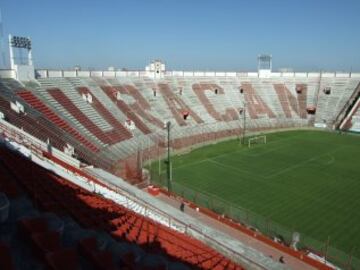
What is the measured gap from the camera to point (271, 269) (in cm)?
1156

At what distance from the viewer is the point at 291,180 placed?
30625 millimetres

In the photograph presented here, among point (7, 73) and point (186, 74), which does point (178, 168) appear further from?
point (186, 74)

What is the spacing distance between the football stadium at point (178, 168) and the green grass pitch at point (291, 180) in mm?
143

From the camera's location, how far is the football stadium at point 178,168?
845cm

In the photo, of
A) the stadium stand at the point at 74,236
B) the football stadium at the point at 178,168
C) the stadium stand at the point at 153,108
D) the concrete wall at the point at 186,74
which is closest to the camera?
the stadium stand at the point at 74,236

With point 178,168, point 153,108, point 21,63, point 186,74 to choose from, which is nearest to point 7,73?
point 21,63

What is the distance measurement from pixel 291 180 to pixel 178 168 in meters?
10.8

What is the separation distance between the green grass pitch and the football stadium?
14 cm

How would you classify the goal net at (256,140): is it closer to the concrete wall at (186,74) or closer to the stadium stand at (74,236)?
the concrete wall at (186,74)

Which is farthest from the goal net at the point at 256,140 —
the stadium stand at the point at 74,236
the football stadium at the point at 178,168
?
the stadium stand at the point at 74,236

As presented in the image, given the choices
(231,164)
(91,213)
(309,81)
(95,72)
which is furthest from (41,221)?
(309,81)

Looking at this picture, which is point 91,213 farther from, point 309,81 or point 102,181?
point 309,81

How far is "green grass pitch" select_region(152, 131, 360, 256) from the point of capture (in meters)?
22.6

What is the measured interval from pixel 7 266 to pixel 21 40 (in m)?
41.3
